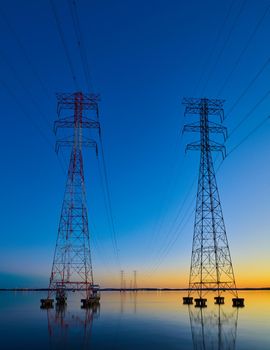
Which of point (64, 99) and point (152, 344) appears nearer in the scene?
point (152, 344)

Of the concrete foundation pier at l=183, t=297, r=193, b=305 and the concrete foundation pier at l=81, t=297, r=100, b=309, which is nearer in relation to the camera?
the concrete foundation pier at l=81, t=297, r=100, b=309

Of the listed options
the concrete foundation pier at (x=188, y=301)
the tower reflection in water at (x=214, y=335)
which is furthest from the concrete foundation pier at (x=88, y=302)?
the tower reflection in water at (x=214, y=335)

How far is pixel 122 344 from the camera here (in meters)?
29.1

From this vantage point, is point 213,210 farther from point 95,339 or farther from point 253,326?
point 95,339

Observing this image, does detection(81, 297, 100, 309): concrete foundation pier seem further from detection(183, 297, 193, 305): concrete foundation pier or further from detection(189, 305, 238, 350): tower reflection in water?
detection(189, 305, 238, 350): tower reflection in water

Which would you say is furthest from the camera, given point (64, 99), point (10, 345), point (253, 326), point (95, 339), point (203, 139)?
point (203, 139)

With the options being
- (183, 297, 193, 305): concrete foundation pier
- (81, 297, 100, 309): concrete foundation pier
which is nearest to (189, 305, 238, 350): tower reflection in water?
(81, 297, 100, 309): concrete foundation pier

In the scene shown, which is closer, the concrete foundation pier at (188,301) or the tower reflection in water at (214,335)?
Result: the tower reflection in water at (214,335)

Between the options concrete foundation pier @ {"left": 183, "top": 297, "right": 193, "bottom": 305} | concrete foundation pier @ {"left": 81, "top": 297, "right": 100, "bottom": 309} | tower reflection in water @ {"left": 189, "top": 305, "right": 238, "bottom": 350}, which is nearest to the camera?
tower reflection in water @ {"left": 189, "top": 305, "right": 238, "bottom": 350}

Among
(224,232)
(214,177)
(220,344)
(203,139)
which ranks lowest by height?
(220,344)

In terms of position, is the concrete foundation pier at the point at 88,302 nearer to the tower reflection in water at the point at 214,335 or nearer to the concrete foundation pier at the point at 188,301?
the concrete foundation pier at the point at 188,301

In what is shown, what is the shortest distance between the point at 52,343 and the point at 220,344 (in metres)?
12.1

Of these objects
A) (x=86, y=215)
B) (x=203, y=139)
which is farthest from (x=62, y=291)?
(x=203, y=139)

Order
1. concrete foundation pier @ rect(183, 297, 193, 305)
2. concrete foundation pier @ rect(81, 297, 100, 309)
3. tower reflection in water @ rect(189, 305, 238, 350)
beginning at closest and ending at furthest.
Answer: tower reflection in water @ rect(189, 305, 238, 350) < concrete foundation pier @ rect(81, 297, 100, 309) < concrete foundation pier @ rect(183, 297, 193, 305)
